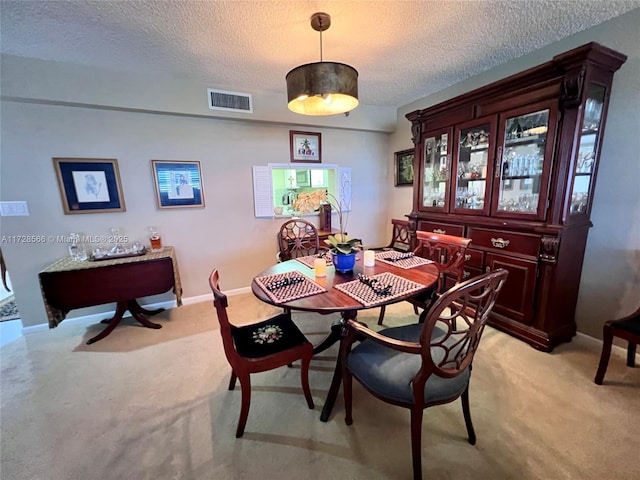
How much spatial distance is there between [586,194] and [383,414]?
2218 mm

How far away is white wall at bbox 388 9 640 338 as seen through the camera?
178 centimetres

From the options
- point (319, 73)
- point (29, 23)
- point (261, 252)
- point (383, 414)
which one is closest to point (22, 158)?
point (29, 23)

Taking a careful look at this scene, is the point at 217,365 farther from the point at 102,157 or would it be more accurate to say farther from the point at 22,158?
the point at 22,158

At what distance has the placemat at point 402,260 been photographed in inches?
74.4

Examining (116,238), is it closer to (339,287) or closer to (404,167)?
(339,287)

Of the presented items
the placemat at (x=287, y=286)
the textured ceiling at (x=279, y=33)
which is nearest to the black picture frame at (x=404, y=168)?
the textured ceiling at (x=279, y=33)

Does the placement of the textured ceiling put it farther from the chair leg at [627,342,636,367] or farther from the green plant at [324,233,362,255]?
the chair leg at [627,342,636,367]

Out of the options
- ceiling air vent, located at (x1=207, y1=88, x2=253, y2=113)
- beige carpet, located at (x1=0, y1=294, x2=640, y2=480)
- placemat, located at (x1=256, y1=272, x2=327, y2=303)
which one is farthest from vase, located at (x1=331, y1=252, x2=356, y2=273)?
ceiling air vent, located at (x1=207, y1=88, x2=253, y2=113)

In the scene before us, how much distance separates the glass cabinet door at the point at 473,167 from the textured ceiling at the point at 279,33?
0.65 metres

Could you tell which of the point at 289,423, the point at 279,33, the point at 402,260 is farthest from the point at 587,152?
the point at 289,423

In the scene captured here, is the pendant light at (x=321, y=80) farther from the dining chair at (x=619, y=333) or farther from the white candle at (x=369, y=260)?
the dining chair at (x=619, y=333)

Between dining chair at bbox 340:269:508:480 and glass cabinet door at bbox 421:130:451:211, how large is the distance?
184cm

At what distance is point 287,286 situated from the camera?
5.05ft

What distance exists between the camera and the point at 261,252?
339cm
